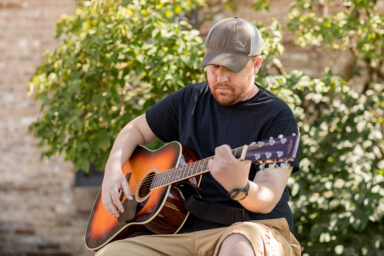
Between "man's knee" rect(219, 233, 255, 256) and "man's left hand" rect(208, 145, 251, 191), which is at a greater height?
"man's left hand" rect(208, 145, 251, 191)

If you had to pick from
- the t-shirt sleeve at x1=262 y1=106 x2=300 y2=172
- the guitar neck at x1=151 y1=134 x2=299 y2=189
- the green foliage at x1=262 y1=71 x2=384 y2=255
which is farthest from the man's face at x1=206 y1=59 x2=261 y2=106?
the green foliage at x1=262 y1=71 x2=384 y2=255

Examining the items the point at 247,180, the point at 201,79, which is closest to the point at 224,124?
the point at 247,180

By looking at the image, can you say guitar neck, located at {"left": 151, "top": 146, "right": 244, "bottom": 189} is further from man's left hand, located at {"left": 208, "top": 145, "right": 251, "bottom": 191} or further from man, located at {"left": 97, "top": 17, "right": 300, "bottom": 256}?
man's left hand, located at {"left": 208, "top": 145, "right": 251, "bottom": 191}

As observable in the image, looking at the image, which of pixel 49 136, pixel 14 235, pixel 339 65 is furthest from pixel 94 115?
pixel 14 235

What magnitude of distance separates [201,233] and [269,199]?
43cm

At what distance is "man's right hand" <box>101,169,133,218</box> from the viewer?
107 inches

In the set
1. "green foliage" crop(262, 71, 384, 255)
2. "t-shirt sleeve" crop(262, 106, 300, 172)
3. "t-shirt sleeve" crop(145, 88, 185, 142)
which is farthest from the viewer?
"green foliage" crop(262, 71, 384, 255)

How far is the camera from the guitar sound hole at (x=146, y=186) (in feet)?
8.74

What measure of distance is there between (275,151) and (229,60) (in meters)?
0.57

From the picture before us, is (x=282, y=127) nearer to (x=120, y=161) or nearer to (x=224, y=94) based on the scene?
(x=224, y=94)

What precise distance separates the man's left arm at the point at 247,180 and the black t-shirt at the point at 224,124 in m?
0.14

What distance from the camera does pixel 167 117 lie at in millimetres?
2840

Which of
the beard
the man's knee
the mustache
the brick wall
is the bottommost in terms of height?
the brick wall

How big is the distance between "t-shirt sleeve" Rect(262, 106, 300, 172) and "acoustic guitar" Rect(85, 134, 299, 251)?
15 centimetres
